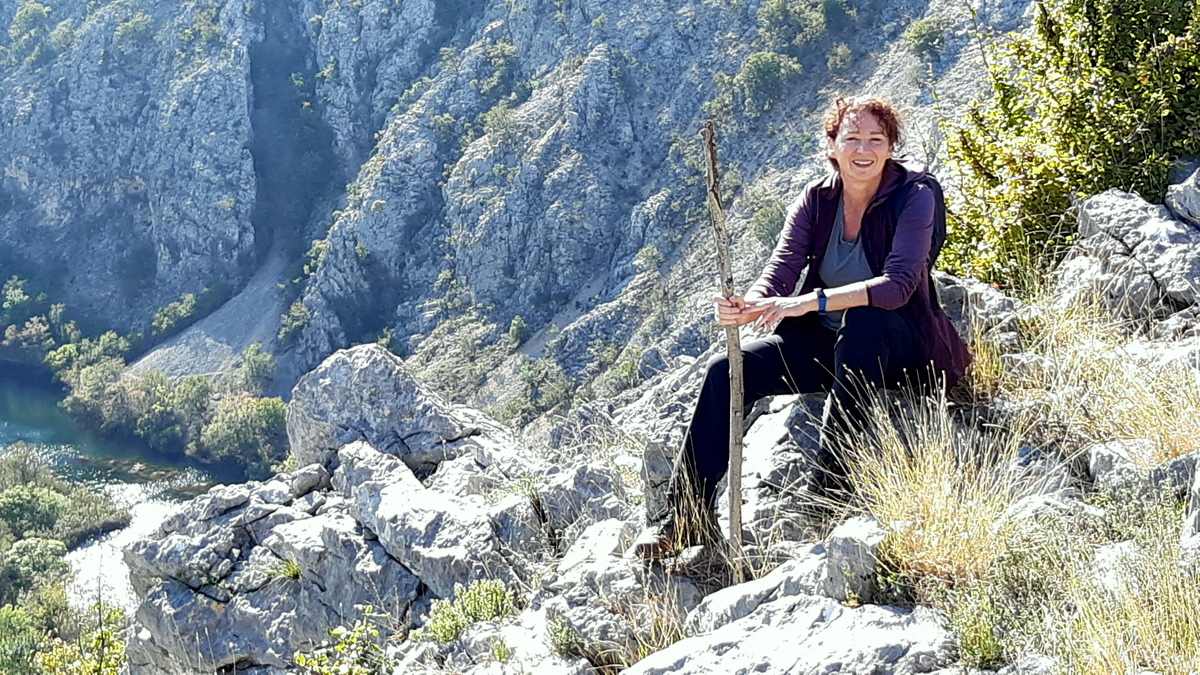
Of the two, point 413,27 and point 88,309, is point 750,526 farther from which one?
point 88,309

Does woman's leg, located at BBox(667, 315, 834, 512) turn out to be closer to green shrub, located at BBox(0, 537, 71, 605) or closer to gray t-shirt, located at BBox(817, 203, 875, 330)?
gray t-shirt, located at BBox(817, 203, 875, 330)

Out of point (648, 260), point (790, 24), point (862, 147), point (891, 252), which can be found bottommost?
point (648, 260)

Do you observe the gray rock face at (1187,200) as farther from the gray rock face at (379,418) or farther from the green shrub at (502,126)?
the green shrub at (502,126)

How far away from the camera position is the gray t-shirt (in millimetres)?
5273

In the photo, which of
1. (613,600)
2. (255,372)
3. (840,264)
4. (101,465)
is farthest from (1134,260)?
(255,372)

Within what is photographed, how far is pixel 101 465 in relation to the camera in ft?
205

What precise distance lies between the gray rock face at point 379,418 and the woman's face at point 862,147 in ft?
21.3

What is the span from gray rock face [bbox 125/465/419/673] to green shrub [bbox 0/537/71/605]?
36.9 meters

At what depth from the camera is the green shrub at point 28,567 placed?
139 ft

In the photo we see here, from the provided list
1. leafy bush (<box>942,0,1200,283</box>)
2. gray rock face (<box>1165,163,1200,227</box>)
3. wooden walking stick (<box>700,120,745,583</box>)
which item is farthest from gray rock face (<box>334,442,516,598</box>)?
gray rock face (<box>1165,163,1200,227</box>)

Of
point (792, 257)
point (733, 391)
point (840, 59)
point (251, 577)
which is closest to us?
point (733, 391)

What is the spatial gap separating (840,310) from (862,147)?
82 cm

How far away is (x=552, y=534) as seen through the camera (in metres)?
6.84

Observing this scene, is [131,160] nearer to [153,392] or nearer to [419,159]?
[153,392]
